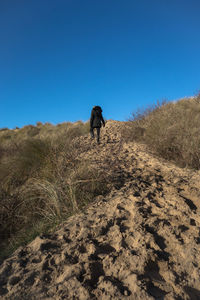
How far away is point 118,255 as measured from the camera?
1.70 m

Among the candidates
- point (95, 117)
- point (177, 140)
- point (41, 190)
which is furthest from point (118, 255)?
point (95, 117)

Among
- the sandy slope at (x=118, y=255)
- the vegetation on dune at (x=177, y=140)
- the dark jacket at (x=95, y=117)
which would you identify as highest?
the dark jacket at (x=95, y=117)

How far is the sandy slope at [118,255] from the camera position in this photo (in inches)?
54.0

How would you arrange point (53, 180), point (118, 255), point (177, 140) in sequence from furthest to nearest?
point (177, 140) < point (53, 180) < point (118, 255)

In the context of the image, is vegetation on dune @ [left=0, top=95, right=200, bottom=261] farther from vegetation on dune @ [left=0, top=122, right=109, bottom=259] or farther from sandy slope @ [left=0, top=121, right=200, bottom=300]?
sandy slope @ [left=0, top=121, right=200, bottom=300]

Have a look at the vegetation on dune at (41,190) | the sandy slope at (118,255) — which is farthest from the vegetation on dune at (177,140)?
the vegetation on dune at (41,190)

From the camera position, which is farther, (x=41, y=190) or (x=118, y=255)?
(x=41, y=190)

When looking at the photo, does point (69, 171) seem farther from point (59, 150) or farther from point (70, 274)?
point (70, 274)

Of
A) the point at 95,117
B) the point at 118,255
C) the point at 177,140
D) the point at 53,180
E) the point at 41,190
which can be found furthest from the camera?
the point at 95,117

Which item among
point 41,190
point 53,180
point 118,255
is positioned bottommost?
point 118,255

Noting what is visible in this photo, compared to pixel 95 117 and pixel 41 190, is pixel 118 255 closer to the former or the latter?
pixel 41 190

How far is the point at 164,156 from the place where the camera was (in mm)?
5152

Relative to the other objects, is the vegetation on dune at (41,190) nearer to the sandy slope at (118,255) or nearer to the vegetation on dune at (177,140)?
the sandy slope at (118,255)

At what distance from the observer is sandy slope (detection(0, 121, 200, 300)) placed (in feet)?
4.50
